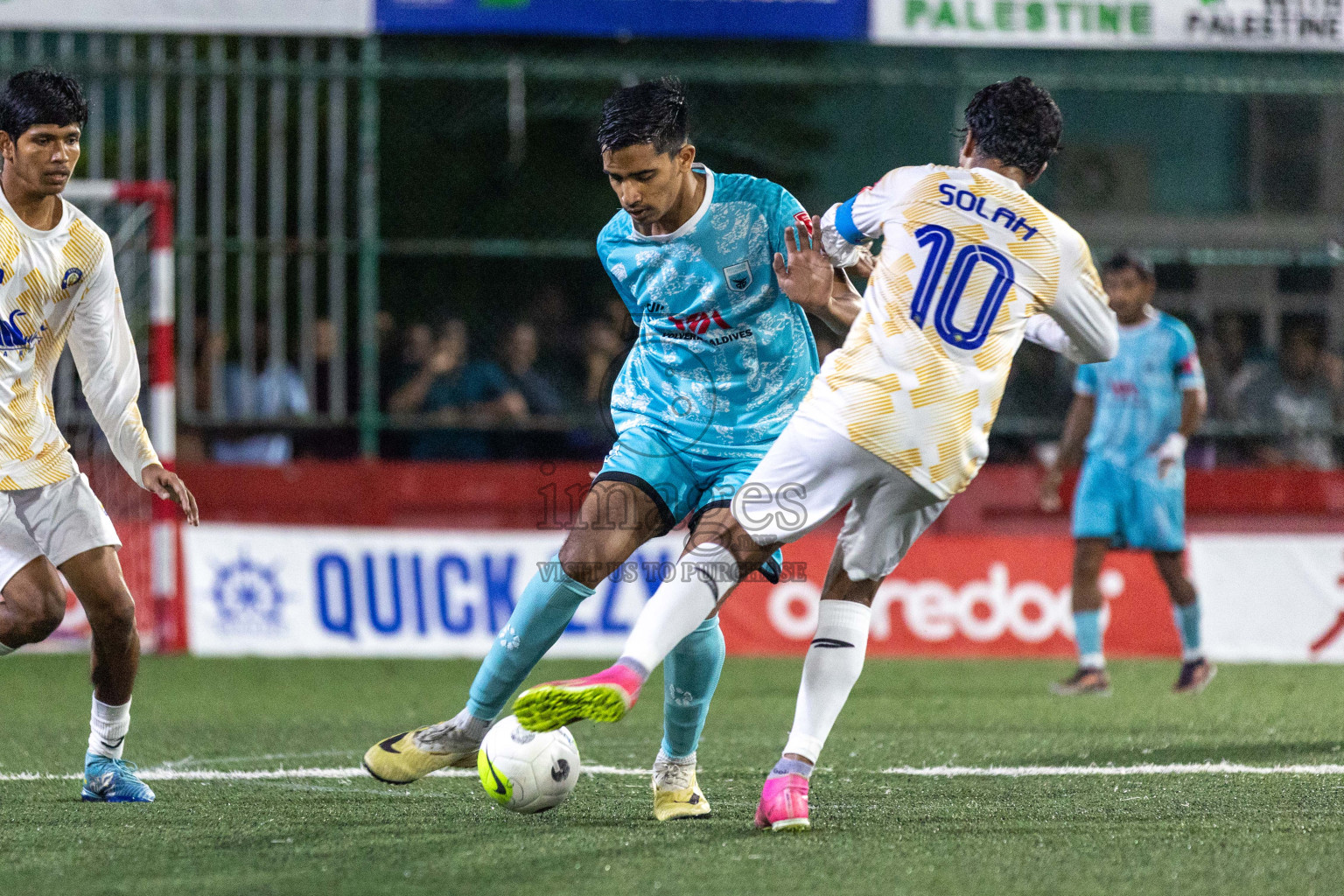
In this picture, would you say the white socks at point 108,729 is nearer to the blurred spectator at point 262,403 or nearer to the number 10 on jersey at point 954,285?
the number 10 on jersey at point 954,285

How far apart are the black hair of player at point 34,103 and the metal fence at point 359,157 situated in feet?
21.4

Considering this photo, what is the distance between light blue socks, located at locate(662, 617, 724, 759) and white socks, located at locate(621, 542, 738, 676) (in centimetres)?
53

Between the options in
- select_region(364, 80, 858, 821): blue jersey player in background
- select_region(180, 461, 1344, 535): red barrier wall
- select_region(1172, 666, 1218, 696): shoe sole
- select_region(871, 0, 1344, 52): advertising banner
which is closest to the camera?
select_region(364, 80, 858, 821): blue jersey player in background

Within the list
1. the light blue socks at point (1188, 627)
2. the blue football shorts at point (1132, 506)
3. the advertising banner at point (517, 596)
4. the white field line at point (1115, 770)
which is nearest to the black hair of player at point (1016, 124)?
the white field line at point (1115, 770)

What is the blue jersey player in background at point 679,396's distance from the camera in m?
4.72

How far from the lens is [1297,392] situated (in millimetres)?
12023

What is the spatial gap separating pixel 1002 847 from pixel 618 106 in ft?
7.34

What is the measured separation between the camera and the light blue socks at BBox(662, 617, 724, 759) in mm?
4949

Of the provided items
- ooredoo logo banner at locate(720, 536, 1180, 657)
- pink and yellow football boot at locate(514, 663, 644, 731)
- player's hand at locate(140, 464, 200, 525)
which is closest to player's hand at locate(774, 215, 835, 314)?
pink and yellow football boot at locate(514, 663, 644, 731)

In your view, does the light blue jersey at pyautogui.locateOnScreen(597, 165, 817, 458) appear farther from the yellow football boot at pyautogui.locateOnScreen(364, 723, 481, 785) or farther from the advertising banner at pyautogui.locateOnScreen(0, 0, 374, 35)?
the advertising banner at pyautogui.locateOnScreen(0, 0, 374, 35)

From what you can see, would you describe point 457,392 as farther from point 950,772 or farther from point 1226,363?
point 950,772

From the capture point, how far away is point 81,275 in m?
5.09

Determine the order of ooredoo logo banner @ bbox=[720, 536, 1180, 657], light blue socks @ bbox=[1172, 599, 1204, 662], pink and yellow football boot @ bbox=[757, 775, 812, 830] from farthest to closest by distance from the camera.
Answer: ooredoo logo banner @ bbox=[720, 536, 1180, 657]
light blue socks @ bbox=[1172, 599, 1204, 662]
pink and yellow football boot @ bbox=[757, 775, 812, 830]

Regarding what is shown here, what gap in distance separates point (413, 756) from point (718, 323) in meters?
1.54
